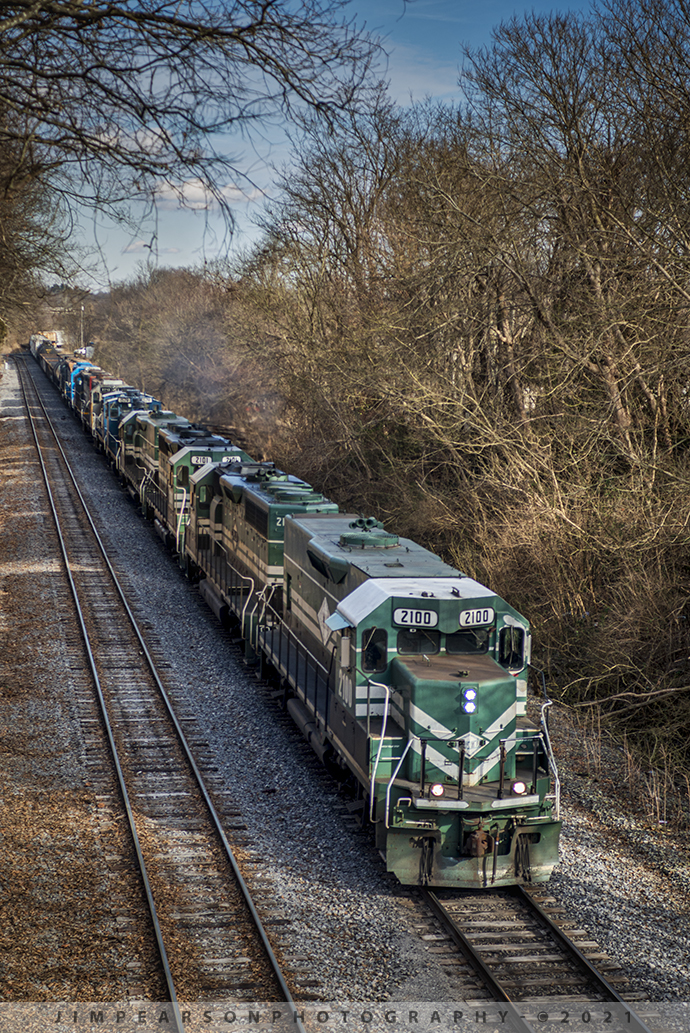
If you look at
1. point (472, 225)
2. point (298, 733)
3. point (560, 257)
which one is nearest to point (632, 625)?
point (298, 733)

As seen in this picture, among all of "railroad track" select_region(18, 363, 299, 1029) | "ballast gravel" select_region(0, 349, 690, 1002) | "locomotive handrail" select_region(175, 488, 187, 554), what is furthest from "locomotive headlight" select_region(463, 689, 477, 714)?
"locomotive handrail" select_region(175, 488, 187, 554)

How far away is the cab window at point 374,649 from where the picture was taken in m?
9.97

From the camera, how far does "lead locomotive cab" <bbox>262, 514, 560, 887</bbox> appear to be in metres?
9.12

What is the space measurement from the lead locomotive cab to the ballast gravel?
0.66 m

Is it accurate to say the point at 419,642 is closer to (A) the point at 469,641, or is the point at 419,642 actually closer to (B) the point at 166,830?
(A) the point at 469,641

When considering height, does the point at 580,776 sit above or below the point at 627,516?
below

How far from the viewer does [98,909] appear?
8.91 metres

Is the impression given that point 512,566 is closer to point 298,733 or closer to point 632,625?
point 632,625

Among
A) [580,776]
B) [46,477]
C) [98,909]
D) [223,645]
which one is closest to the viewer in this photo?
[98,909]

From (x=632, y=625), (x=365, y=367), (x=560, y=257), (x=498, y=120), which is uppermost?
(x=498, y=120)

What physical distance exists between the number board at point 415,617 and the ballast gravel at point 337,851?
275 centimetres

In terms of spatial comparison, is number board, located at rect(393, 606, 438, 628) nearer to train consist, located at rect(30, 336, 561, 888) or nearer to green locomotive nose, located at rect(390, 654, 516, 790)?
train consist, located at rect(30, 336, 561, 888)

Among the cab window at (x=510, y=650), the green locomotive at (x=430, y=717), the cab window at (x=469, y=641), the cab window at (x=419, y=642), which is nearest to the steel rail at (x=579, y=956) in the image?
the green locomotive at (x=430, y=717)

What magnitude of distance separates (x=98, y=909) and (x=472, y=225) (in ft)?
55.4
